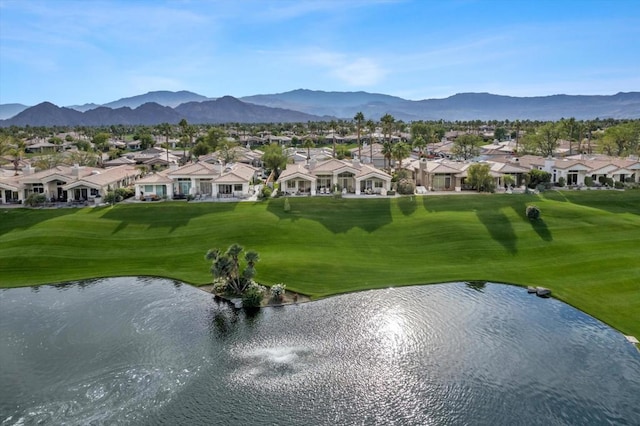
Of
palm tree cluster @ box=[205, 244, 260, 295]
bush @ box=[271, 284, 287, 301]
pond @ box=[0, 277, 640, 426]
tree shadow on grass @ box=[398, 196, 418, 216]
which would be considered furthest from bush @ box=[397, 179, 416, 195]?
bush @ box=[271, 284, 287, 301]

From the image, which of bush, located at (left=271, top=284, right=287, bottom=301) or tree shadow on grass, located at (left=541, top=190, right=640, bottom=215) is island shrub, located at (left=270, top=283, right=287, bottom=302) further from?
tree shadow on grass, located at (left=541, top=190, right=640, bottom=215)

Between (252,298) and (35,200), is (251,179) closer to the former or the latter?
(35,200)

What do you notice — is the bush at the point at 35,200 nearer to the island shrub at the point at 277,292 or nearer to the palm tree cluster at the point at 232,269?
the palm tree cluster at the point at 232,269

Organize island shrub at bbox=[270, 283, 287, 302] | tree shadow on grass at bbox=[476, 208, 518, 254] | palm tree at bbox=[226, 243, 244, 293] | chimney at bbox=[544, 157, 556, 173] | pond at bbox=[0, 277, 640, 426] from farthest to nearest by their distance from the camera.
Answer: chimney at bbox=[544, 157, 556, 173] < tree shadow on grass at bbox=[476, 208, 518, 254] < palm tree at bbox=[226, 243, 244, 293] < island shrub at bbox=[270, 283, 287, 302] < pond at bbox=[0, 277, 640, 426]

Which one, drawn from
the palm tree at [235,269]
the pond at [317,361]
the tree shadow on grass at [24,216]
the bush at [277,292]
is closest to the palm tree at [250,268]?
the palm tree at [235,269]

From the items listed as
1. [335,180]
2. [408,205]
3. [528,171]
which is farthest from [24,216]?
[528,171]

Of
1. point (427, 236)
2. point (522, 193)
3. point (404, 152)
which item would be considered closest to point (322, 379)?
point (427, 236)
